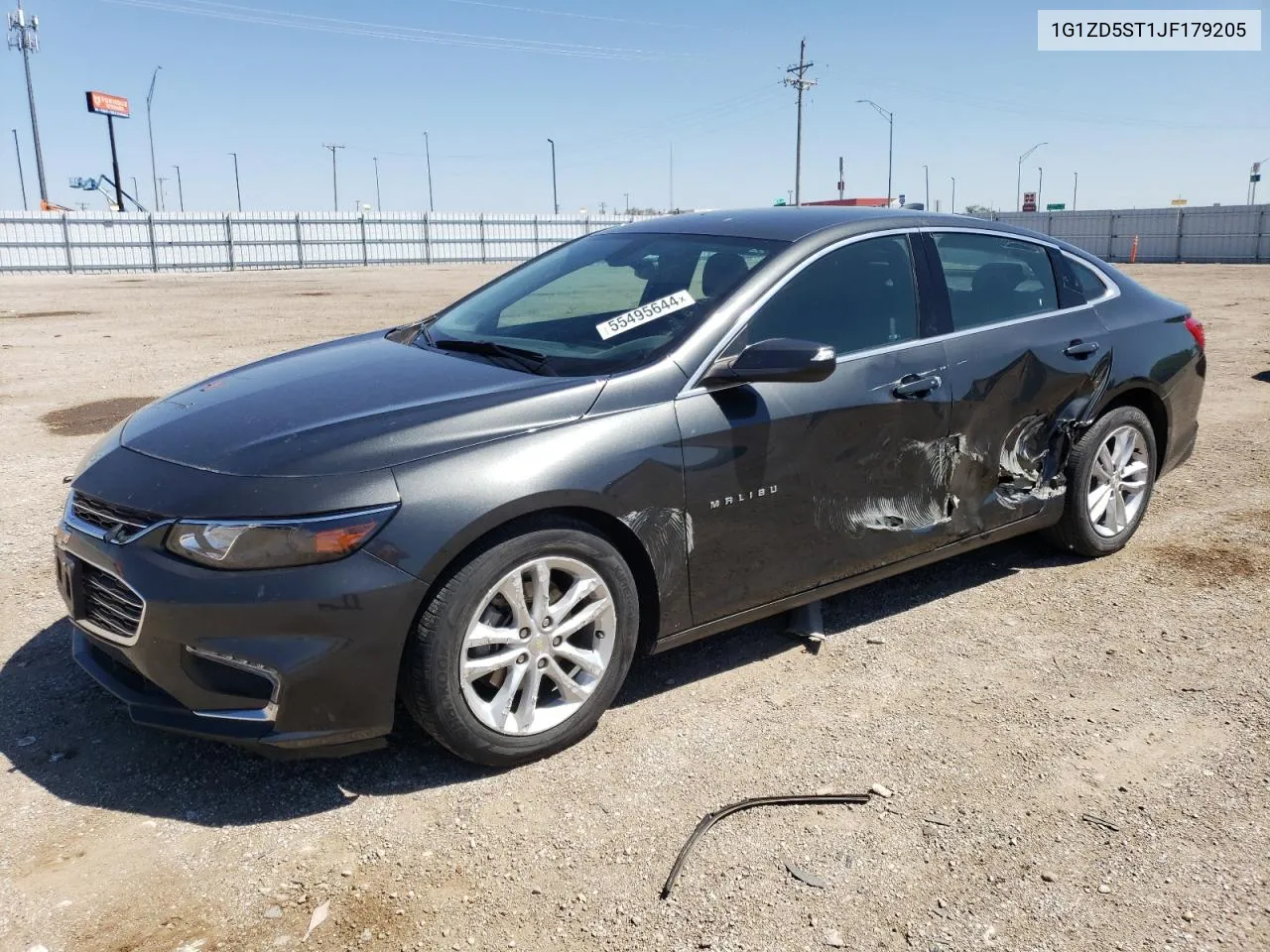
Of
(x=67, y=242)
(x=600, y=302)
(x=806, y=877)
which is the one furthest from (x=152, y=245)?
(x=806, y=877)

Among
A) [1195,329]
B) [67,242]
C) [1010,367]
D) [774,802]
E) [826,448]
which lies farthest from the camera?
[67,242]

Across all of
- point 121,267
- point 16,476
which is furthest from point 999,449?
point 121,267

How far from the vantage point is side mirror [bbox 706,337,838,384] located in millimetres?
3432

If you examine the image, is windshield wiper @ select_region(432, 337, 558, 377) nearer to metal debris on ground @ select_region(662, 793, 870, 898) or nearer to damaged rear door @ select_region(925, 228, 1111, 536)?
metal debris on ground @ select_region(662, 793, 870, 898)

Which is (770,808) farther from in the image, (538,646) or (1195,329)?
(1195,329)

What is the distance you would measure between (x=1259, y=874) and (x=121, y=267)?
1861 inches

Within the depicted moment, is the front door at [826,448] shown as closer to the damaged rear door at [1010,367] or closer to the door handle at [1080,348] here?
the damaged rear door at [1010,367]

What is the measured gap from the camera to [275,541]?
288 centimetres

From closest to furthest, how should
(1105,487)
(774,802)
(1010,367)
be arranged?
(774,802) → (1010,367) → (1105,487)

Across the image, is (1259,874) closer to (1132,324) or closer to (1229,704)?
(1229,704)

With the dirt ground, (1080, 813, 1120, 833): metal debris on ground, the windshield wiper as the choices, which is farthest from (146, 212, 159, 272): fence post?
(1080, 813, 1120, 833): metal debris on ground

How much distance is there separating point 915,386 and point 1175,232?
43597mm

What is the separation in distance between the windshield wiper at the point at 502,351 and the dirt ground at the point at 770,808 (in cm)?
123

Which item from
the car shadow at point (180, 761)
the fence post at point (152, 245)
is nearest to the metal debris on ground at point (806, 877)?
the car shadow at point (180, 761)
